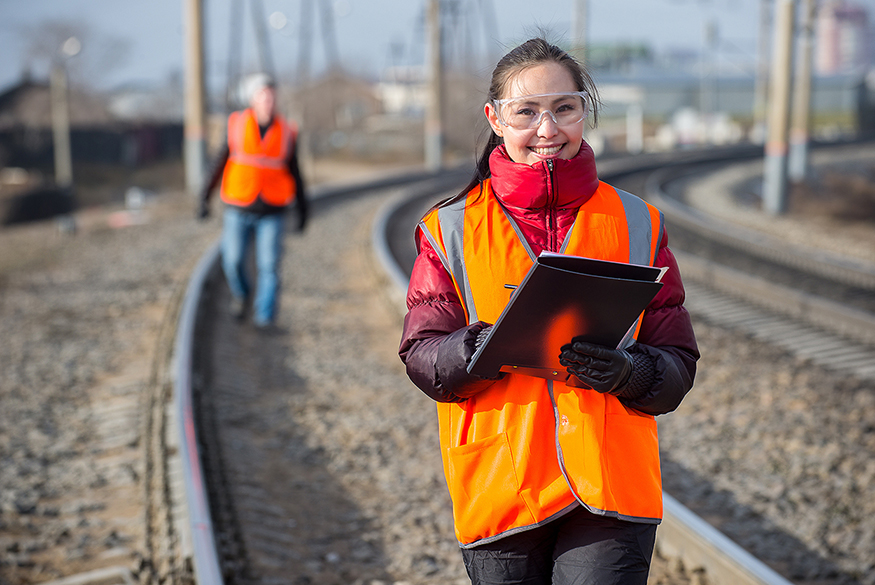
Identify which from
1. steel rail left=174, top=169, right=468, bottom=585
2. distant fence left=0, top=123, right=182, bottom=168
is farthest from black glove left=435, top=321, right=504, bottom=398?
distant fence left=0, top=123, right=182, bottom=168

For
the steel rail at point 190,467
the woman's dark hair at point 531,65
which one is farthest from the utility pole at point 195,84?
the woman's dark hair at point 531,65

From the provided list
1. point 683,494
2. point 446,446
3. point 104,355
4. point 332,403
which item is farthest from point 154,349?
point 446,446

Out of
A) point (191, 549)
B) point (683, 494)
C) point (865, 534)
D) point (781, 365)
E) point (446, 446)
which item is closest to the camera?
point (446, 446)

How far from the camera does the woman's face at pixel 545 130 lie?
2061 mm

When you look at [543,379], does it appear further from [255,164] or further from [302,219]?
[302,219]

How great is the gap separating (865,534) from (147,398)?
443 cm

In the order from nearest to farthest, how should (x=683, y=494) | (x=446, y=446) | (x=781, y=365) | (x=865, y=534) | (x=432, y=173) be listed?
(x=446, y=446)
(x=865, y=534)
(x=683, y=494)
(x=781, y=365)
(x=432, y=173)

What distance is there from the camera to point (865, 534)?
412 centimetres

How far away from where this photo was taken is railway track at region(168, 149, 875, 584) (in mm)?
3633

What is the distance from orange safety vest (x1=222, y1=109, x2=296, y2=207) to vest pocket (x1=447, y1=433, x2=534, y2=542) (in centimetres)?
569

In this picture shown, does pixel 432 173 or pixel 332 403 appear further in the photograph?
pixel 432 173

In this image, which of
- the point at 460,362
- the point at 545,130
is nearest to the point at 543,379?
the point at 460,362

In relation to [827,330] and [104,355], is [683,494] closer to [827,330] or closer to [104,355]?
[827,330]

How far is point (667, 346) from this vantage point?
2029 millimetres
